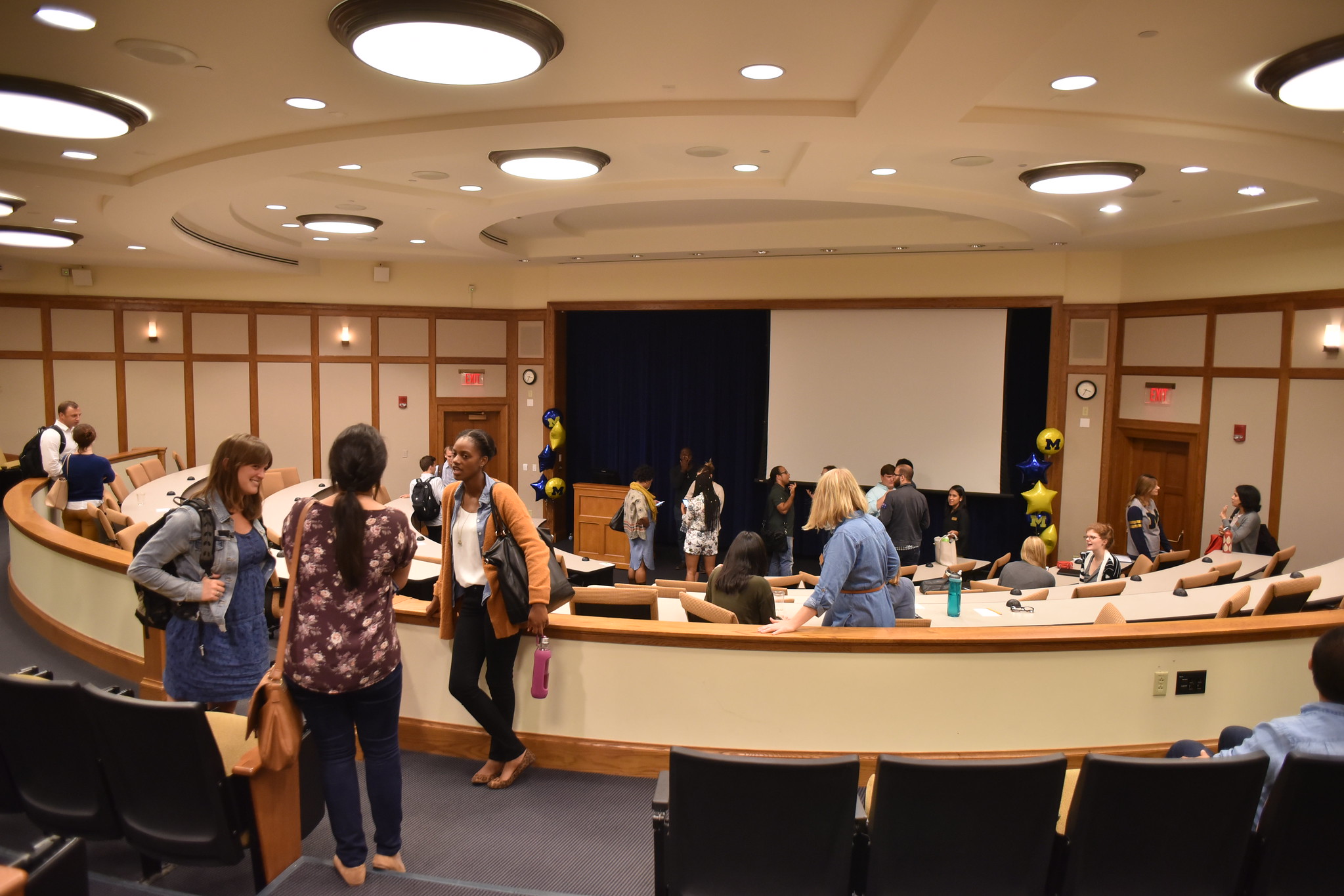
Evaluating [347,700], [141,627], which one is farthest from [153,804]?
[141,627]

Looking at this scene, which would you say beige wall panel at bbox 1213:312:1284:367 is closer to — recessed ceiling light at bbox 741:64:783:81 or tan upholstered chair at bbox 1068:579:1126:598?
tan upholstered chair at bbox 1068:579:1126:598

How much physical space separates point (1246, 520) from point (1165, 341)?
2564mm

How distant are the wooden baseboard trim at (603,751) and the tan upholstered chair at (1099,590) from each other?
4.79 feet

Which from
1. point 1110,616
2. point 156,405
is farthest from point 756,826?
point 156,405

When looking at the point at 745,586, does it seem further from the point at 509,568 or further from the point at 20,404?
the point at 20,404

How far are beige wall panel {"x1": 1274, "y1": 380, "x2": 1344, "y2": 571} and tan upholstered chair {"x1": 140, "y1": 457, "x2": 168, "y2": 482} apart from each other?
11448mm

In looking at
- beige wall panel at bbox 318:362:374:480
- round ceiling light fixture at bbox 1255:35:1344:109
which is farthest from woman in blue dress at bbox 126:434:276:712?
beige wall panel at bbox 318:362:374:480

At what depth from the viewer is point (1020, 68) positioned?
4.11 m

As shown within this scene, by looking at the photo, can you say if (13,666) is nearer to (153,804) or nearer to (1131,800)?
→ (153,804)

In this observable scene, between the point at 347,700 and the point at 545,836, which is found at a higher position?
the point at 347,700

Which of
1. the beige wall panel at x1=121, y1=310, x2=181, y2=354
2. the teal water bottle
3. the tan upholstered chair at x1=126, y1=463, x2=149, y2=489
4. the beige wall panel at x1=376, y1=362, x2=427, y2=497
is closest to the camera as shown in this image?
the teal water bottle

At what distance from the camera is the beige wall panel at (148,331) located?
1106 cm

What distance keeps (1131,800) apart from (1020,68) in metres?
3.37

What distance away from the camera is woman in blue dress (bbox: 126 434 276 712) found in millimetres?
2930
